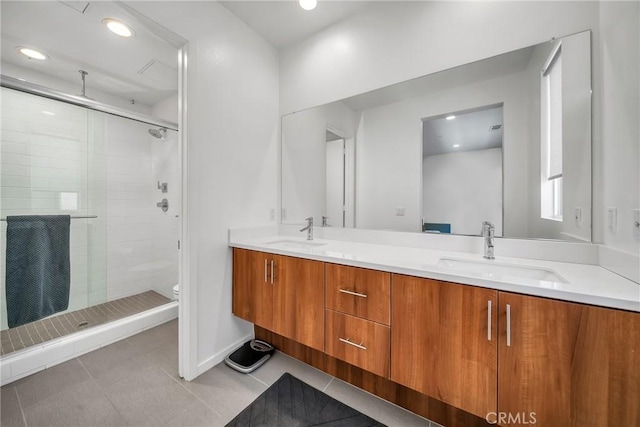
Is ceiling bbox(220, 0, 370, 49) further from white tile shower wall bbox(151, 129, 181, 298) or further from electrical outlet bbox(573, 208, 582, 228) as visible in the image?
electrical outlet bbox(573, 208, 582, 228)

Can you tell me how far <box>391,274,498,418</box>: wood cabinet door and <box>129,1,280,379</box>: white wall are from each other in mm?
1256

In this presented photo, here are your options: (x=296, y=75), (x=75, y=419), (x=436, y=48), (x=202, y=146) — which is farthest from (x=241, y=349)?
(x=436, y=48)

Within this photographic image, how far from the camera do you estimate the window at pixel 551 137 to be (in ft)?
3.88

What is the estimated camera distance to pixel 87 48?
74.9 inches

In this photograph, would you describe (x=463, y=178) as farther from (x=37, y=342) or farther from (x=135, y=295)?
(x=135, y=295)

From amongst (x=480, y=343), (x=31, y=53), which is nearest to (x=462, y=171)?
(x=480, y=343)

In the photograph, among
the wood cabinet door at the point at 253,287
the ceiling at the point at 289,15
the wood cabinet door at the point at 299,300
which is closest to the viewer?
the wood cabinet door at the point at 299,300

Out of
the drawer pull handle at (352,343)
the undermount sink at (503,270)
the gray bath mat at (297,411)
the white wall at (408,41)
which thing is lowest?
the gray bath mat at (297,411)

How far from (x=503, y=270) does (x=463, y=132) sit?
0.84m

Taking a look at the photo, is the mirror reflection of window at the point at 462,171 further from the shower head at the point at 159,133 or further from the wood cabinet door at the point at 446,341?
the shower head at the point at 159,133

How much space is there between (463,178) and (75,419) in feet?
8.30

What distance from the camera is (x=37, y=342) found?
1652 mm

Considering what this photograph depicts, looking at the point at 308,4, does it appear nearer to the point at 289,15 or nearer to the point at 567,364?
the point at 289,15

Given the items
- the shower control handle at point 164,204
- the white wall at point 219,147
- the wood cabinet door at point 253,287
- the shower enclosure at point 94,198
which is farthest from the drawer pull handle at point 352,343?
the shower control handle at point 164,204
